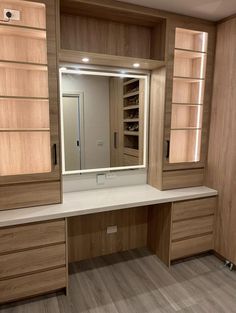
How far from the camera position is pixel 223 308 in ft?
6.31

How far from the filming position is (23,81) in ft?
6.64

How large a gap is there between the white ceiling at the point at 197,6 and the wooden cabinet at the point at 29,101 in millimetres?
862

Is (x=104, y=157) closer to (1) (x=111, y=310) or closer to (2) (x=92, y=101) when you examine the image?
(2) (x=92, y=101)

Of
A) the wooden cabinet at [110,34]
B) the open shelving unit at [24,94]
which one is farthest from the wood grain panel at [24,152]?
the wooden cabinet at [110,34]

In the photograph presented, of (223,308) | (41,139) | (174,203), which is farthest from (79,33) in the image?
(223,308)

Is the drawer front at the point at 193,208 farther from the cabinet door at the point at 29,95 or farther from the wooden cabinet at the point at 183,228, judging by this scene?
the cabinet door at the point at 29,95

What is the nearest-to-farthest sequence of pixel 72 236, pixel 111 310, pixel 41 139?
pixel 111 310 < pixel 41 139 < pixel 72 236

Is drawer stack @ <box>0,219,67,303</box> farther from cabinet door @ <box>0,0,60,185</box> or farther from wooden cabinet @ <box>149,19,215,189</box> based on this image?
wooden cabinet @ <box>149,19,215,189</box>

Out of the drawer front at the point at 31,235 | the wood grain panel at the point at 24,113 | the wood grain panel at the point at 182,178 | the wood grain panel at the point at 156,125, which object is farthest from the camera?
the wood grain panel at the point at 182,178

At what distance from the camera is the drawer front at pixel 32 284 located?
6.03ft

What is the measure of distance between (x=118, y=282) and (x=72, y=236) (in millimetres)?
655

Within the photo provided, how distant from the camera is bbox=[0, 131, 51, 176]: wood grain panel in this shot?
80.2 inches

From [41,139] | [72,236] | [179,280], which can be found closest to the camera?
[41,139]

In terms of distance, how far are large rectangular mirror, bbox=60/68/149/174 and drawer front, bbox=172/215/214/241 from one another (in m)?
0.79
